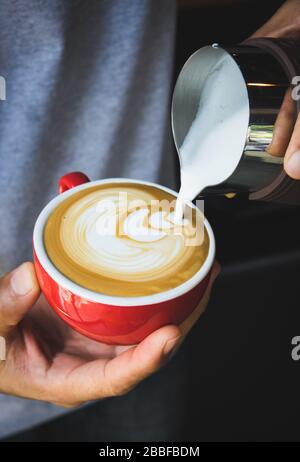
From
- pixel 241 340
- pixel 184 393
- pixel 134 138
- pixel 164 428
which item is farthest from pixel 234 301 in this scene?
pixel 134 138

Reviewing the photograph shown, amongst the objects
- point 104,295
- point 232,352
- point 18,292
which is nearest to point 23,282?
point 18,292

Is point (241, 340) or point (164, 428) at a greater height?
point (241, 340)

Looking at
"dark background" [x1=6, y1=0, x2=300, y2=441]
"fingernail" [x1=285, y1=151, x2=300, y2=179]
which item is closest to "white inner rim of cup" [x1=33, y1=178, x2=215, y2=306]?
"fingernail" [x1=285, y1=151, x2=300, y2=179]

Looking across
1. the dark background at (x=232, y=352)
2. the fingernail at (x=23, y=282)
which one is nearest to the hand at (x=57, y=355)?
the fingernail at (x=23, y=282)

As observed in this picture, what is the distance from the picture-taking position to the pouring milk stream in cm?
75

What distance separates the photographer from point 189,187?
812 mm

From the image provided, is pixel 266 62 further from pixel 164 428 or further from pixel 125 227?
pixel 164 428

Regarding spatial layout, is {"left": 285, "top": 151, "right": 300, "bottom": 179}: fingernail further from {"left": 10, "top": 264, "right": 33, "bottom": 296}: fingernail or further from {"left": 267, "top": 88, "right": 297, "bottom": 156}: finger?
{"left": 10, "top": 264, "right": 33, "bottom": 296}: fingernail

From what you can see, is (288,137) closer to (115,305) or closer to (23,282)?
(115,305)

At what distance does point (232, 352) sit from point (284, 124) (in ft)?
→ 3.35

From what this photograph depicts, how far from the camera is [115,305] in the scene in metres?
0.67
